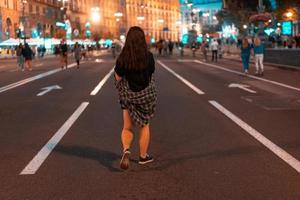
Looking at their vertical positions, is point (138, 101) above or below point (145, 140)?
above

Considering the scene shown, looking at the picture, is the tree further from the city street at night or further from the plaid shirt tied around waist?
the plaid shirt tied around waist

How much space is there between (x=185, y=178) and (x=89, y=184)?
107cm

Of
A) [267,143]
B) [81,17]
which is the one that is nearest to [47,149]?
[267,143]

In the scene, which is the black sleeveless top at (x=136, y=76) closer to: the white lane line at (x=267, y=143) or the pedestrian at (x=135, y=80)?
the pedestrian at (x=135, y=80)

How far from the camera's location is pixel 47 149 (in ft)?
26.6

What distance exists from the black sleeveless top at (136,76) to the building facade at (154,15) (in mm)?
155762

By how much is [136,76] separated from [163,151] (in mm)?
1561

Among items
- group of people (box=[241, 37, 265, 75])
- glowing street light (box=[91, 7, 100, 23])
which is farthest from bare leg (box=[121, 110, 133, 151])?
glowing street light (box=[91, 7, 100, 23])

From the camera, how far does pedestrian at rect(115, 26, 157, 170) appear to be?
261 inches

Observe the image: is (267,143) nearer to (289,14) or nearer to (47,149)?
(47,149)

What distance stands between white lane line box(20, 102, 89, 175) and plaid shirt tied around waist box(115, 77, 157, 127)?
1.37m

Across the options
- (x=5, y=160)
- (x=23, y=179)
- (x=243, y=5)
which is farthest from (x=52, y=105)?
(x=243, y=5)

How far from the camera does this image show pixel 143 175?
644 centimetres

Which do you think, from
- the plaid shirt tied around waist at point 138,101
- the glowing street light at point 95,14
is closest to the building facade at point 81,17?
the glowing street light at point 95,14
